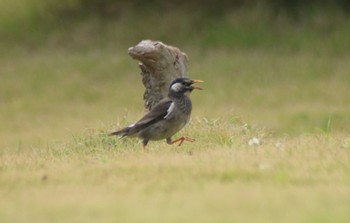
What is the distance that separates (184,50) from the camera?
987 inches

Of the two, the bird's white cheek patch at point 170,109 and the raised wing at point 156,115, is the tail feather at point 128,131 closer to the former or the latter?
the raised wing at point 156,115

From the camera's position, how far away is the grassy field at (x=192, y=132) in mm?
8172

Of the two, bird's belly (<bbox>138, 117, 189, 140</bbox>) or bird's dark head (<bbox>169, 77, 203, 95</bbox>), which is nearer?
bird's belly (<bbox>138, 117, 189, 140</bbox>)

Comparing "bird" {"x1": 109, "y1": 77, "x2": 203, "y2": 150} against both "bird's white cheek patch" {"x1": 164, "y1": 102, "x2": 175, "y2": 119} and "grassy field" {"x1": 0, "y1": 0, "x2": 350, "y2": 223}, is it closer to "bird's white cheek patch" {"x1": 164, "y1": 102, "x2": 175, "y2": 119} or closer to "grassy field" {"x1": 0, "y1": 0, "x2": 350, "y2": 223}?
"bird's white cheek patch" {"x1": 164, "y1": 102, "x2": 175, "y2": 119}

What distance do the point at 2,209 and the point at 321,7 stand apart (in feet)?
61.4

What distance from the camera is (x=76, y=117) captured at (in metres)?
21.8

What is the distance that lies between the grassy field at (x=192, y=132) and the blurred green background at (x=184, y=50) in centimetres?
5

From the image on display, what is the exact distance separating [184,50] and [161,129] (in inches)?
521

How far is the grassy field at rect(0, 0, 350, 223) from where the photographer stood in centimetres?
817

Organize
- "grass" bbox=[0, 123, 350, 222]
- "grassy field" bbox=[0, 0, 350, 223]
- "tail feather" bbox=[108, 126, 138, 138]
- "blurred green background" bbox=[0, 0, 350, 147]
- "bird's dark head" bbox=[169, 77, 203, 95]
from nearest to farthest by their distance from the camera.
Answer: "grass" bbox=[0, 123, 350, 222], "grassy field" bbox=[0, 0, 350, 223], "tail feather" bbox=[108, 126, 138, 138], "bird's dark head" bbox=[169, 77, 203, 95], "blurred green background" bbox=[0, 0, 350, 147]

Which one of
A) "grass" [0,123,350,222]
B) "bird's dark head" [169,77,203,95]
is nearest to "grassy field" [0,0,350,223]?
"grass" [0,123,350,222]

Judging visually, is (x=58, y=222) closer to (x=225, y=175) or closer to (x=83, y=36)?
(x=225, y=175)

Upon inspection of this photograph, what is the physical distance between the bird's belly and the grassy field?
166mm

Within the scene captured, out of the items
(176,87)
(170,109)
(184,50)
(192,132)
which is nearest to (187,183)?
(170,109)
